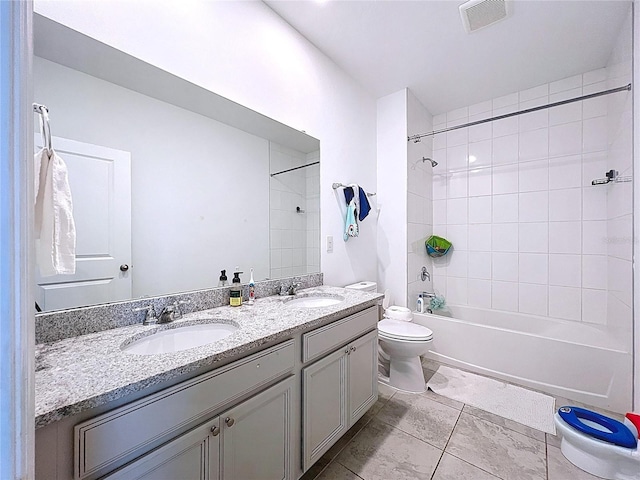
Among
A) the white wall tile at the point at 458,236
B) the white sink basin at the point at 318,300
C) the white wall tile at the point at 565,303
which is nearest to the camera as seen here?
the white sink basin at the point at 318,300

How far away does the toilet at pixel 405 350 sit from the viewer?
1.95m

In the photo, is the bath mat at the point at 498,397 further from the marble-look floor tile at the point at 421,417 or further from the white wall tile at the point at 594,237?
the white wall tile at the point at 594,237

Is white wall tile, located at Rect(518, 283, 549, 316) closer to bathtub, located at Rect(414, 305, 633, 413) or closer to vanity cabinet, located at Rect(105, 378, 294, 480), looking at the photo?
bathtub, located at Rect(414, 305, 633, 413)

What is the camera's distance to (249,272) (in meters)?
1.61

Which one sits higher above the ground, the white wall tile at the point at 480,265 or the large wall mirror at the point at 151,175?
the large wall mirror at the point at 151,175

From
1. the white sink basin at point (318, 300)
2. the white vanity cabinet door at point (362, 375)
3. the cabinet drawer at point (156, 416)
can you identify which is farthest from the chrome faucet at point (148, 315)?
the white vanity cabinet door at point (362, 375)

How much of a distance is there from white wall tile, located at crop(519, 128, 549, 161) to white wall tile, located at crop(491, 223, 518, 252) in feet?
2.27

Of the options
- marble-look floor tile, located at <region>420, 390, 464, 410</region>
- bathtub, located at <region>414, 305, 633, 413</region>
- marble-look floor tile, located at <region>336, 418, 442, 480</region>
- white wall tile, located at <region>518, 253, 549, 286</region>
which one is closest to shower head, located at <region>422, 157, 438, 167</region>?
white wall tile, located at <region>518, 253, 549, 286</region>

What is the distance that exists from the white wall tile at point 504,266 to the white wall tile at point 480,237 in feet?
0.39

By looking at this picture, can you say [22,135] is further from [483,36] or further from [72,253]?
[483,36]

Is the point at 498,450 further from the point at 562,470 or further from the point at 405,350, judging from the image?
the point at 405,350

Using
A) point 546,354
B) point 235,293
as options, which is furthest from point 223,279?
point 546,354

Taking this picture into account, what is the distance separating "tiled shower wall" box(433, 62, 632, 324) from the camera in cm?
234

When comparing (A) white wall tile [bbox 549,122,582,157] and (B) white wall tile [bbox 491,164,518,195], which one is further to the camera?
(B) white wall tile [bbox 491,164,518,195]
